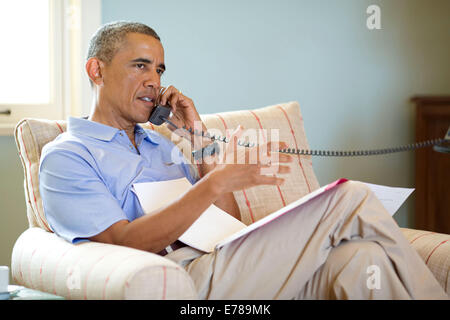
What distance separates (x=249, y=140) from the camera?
191 centimetres

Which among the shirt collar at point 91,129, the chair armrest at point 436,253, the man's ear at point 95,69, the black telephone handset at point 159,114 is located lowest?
the chair armrest at point 436,253

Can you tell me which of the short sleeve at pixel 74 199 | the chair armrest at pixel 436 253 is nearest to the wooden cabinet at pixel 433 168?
the chair armrest at pixel 436 253

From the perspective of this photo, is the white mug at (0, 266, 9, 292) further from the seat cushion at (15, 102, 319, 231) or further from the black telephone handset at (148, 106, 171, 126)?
the black telephone handset at (148, 106, 171, 126)

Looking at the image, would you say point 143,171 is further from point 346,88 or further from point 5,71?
point 346,88

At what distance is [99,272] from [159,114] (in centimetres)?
68

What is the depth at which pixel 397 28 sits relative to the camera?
9.43 ft

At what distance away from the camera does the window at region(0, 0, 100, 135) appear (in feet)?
7.08

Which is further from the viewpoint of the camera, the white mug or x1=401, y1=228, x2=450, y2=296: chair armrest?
x1=401, y1=228, x2=450, y2=296: chair armrest

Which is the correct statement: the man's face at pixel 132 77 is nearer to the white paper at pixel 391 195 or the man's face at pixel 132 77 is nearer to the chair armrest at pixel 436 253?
the white paper at pixel 391 195

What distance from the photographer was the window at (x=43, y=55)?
216cm

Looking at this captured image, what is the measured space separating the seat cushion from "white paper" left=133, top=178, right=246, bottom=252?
0.67 ft

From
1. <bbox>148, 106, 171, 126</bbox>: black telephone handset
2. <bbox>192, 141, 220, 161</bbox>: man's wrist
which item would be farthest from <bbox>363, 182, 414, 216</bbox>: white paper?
<bbox>148, 106, 171, 126</bbox>: black telephone handset

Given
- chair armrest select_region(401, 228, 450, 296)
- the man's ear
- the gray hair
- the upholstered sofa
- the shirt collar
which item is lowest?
chair armrest select_region(401, 228, 450, 296)

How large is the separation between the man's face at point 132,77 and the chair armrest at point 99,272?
425 mm
